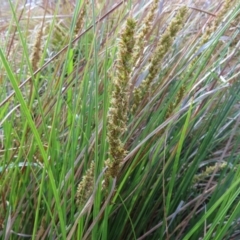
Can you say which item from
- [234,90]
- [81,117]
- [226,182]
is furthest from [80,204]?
[234,90]

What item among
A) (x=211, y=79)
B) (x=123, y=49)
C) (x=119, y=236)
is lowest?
(x=119, y=236)

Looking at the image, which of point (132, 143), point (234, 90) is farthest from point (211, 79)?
point (132, 143)

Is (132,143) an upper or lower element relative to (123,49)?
lower

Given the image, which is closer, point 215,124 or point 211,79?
point 215,124

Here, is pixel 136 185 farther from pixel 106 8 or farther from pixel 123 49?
pixel 106 8

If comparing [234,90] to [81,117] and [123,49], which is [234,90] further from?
[123,49]

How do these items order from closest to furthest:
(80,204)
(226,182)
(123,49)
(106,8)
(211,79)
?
(123,49)
(80,204)
(226,182)
(211,79)
(106,8)

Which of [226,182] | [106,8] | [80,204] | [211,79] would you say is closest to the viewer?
[80,204]

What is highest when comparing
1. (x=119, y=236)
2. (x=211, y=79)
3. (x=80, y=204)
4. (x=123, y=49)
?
(x=123, y=49)

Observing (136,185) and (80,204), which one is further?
(136,185)
